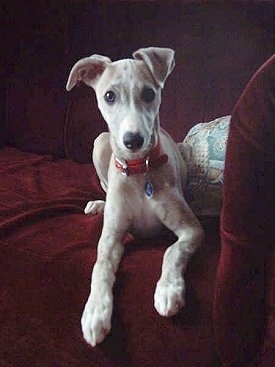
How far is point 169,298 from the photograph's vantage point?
121 centimetres

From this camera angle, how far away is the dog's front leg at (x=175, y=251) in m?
1.22

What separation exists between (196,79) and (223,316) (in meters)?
1.06

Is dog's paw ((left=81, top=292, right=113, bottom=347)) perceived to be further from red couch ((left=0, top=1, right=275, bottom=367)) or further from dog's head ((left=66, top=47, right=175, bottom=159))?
dog's head ((left=66, top=47, right=175, bottom=159))

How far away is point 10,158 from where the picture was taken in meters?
2.22

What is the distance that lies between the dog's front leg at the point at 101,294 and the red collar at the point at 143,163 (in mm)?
189

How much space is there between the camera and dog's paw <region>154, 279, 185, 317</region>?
121 cm

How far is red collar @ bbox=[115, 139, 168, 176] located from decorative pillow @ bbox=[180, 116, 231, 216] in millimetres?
170

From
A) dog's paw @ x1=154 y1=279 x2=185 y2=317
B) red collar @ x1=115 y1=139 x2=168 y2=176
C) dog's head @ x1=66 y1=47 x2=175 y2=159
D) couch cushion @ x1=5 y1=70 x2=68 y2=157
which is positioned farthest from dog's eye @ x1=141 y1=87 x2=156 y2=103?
couch cushion @ x1=5 y1=70 x2=68 y2=157

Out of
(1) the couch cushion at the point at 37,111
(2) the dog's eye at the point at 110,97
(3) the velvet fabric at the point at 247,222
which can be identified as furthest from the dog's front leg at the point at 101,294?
(1) the couch cushion at the point at 37,111

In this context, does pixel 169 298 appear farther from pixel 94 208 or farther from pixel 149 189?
pixel 94 208

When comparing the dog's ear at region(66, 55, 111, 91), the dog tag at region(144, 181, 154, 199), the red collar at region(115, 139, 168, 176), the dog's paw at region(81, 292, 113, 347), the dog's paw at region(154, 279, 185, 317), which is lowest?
the dog's paw at region(81, 292, 113, 347)

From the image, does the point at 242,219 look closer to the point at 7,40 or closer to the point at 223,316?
the point at 223,316

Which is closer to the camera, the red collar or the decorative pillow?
the red collar

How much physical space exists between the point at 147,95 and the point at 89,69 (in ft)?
0.73
